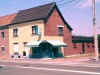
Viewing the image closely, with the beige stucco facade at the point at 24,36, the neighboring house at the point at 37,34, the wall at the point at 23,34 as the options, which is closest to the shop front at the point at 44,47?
the neighboring house at the point at 37,34

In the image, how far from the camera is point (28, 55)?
4072 centimetres

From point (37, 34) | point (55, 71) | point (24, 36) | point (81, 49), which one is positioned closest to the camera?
point (55, 71)

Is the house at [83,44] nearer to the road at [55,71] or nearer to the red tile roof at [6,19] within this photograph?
the red tile roof at [6,19]

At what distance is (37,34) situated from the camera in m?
38.8

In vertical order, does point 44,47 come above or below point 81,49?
above

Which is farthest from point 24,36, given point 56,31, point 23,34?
point 56,31

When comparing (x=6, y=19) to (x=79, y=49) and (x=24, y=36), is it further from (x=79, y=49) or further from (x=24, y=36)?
(x=79, y=49)

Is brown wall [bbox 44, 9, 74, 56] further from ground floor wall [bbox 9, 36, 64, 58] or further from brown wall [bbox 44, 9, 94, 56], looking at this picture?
ground floor wall [bbox 9, 36, 64, 58]

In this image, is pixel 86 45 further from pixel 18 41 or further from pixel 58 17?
pixel 18 41

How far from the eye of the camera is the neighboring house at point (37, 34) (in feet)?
126

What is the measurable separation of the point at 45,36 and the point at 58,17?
15.0ft

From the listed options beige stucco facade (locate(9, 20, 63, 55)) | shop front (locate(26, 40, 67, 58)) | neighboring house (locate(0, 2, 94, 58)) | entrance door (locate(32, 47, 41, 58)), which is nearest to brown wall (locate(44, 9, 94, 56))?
neighboring house (locate(0, 2, 94, 58))

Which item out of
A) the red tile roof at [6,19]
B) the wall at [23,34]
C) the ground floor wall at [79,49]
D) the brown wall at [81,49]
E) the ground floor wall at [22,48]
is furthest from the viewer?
the red tile roof at [6,19]

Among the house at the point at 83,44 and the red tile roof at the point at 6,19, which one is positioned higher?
the red tile roof at the point at 6,19
